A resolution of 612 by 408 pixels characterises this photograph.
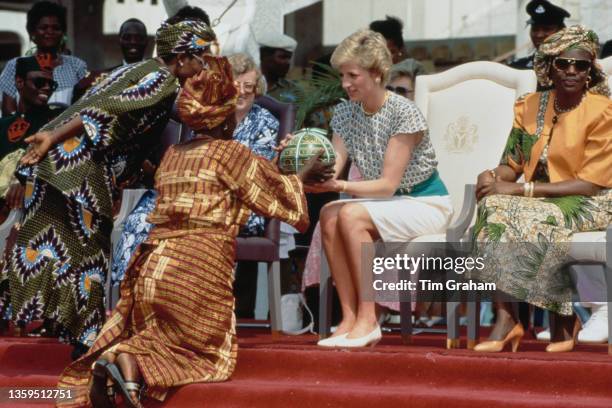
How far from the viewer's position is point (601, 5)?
11.3m

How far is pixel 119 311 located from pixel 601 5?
607cm

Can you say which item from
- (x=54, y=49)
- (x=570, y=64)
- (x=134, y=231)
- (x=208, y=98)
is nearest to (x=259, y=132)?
(x=134, y=231)

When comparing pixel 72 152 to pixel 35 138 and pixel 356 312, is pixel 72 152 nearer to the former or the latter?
pixel 35 138

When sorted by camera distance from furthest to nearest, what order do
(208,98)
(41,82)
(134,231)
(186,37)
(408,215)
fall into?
(41,82) < (134,231) < (408,215) < (186,37) < (208,98)

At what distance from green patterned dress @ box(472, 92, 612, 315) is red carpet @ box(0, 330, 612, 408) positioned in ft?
0.92

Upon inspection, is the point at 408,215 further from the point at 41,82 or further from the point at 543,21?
the point at 41,82

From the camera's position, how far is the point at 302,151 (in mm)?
6668

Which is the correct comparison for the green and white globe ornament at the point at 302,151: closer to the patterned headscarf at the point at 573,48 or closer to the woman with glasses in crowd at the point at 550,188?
the woman with glasses in crowd at the point at 550,188

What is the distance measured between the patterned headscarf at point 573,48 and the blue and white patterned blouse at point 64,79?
3.48m

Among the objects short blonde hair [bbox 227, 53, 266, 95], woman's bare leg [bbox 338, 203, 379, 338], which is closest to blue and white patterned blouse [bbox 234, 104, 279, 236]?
short blonde hair [bbox 227, 53, 266, 95]

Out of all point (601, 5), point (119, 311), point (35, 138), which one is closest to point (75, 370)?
point (119, 311)

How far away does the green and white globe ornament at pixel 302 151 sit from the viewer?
6668 millimetres

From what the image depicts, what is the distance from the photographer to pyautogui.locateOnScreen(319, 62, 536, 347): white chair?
25.5 feet

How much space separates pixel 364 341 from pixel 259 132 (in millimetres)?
1633
